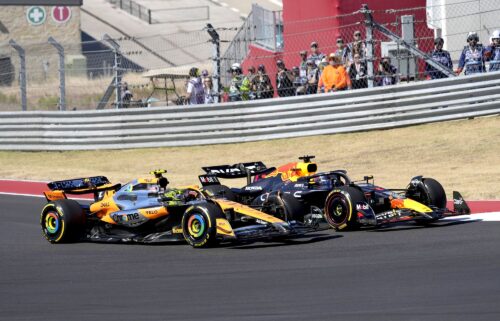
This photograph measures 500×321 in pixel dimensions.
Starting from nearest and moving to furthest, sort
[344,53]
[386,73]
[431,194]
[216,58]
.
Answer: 1. [431,194]
2. [386,73]
3. [344,53]
4. [216,58]

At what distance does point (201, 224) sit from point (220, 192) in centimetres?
131

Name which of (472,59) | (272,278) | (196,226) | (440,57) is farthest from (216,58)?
(272,278)

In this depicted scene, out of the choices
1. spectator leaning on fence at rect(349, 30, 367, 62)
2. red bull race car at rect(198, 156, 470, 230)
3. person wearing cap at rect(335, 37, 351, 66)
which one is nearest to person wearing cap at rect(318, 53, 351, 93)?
person wearing cap at rect(335, 37, 351, 66)

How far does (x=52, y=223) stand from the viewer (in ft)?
43.3

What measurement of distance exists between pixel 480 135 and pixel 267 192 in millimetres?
7456

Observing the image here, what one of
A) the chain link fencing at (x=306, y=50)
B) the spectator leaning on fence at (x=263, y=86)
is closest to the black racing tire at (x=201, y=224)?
the chain link fencing at (x=306, y=50)

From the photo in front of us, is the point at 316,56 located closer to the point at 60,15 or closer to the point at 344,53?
the point at 344,53

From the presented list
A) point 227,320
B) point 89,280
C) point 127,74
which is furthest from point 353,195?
point 127,74

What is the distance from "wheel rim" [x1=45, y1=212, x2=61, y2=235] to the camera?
1304cm

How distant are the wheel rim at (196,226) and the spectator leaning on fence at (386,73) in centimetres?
922

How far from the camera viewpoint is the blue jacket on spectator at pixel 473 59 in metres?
20.0

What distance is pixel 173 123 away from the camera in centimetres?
2231

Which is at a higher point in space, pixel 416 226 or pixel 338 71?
pixel 338 71

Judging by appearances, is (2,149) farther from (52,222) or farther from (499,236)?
(499,236)
